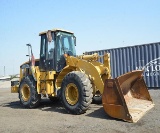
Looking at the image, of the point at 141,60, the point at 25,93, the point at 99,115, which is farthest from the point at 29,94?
the point at 141,60

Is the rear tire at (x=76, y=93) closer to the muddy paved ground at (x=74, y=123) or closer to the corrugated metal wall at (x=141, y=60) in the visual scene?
the muddy paved ground at (x=74, y=123)

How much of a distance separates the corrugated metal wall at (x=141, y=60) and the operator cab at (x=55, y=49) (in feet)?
19.5

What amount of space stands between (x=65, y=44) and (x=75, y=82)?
6.69 feet

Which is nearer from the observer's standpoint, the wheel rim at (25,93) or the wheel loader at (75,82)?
the wheel loader at (75,82)

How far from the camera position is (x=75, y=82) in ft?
24.1

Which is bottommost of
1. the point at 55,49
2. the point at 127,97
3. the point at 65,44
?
the point at 127,97

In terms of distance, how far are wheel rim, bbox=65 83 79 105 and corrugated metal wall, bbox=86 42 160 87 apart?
23.3 feet

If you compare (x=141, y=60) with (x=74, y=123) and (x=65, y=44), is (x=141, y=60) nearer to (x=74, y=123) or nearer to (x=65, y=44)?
(x=65, y=44)

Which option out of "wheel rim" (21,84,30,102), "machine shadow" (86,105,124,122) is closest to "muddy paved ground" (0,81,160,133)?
"machine shadow" (86,105,124,122)

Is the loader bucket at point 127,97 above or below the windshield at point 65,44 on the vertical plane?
below

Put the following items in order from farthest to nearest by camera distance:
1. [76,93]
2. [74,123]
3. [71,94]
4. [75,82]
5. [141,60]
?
[141,60] < [71,94] < [76,93] < [75,82] < [74,123]

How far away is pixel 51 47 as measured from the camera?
8.66 metres

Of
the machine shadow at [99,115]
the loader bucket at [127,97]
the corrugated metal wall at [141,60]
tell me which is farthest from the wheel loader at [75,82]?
the corrugated metal wall at [141,60]

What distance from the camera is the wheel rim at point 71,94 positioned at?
755 cm
